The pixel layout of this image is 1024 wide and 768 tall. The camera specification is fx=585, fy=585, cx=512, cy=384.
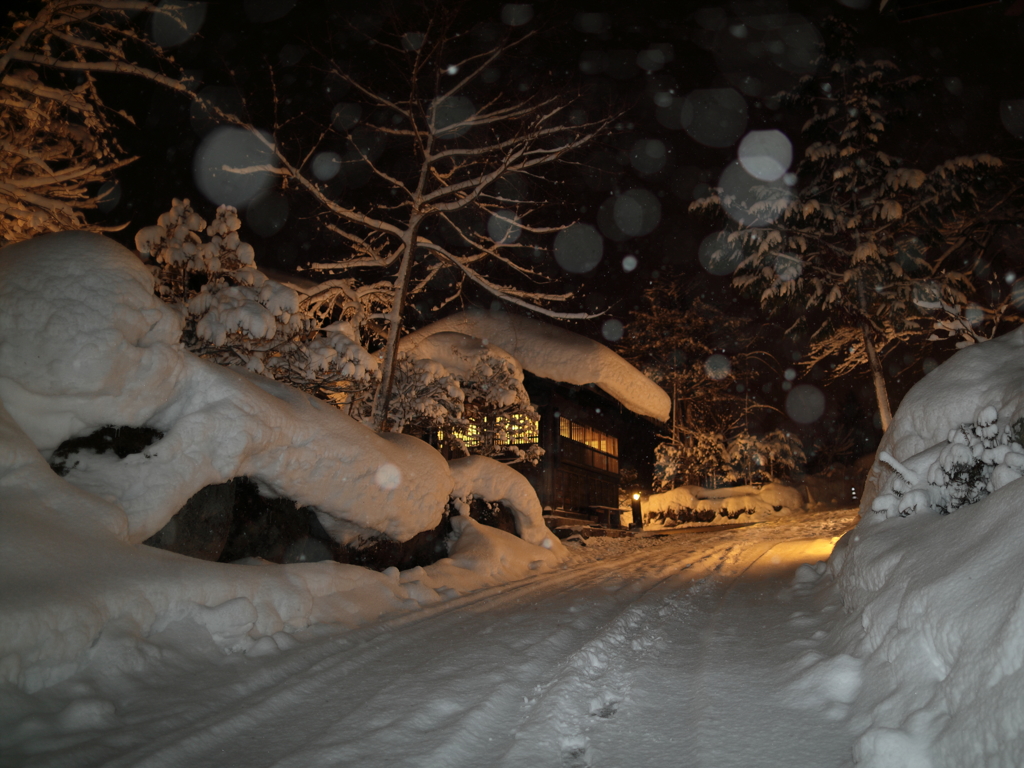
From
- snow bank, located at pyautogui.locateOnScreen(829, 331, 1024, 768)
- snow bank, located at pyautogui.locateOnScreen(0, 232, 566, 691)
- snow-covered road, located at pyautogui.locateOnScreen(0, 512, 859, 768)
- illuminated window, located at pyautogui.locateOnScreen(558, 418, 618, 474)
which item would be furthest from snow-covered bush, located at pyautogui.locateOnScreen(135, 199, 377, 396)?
illuminated window, located at pyautogui.locateOnScreen(558, 418, 618, 474)

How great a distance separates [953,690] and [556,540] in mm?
10456

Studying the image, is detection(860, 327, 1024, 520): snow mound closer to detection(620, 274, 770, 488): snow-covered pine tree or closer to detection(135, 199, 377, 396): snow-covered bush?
detection(135, 199, 377, 396): snow-covered bush

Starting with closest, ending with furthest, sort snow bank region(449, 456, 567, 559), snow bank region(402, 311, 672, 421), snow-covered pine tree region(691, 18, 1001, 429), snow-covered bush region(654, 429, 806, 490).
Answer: snow bank region(449, 456, 567, 559) < snow-covered pine tree region(691, 18, 1001, 429) < snow bank region(402, 311, 672, 421) < snow-covered bush region(654, 429, 806, 490)

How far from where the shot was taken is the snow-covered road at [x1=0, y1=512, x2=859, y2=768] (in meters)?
2.96

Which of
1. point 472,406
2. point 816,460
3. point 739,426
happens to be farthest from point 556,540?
point 816,460

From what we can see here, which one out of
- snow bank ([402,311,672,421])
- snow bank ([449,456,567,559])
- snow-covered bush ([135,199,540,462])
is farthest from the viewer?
snow bank ([402,311,672,421])

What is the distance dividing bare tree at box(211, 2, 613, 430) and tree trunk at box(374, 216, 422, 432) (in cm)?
2

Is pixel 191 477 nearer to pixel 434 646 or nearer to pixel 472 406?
pixel 434 646

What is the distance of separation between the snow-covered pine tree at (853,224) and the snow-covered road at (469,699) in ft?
42.5

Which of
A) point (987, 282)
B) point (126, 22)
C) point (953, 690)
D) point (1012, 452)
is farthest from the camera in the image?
point (987, 282)

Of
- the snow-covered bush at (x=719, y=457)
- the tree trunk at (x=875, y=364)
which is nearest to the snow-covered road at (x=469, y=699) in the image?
the tree trunk at (x=875, y=364)

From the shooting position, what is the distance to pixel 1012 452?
13.5 feet

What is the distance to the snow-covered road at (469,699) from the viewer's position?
9.71ft

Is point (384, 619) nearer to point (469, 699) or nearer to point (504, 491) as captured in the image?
point (469, 699)
